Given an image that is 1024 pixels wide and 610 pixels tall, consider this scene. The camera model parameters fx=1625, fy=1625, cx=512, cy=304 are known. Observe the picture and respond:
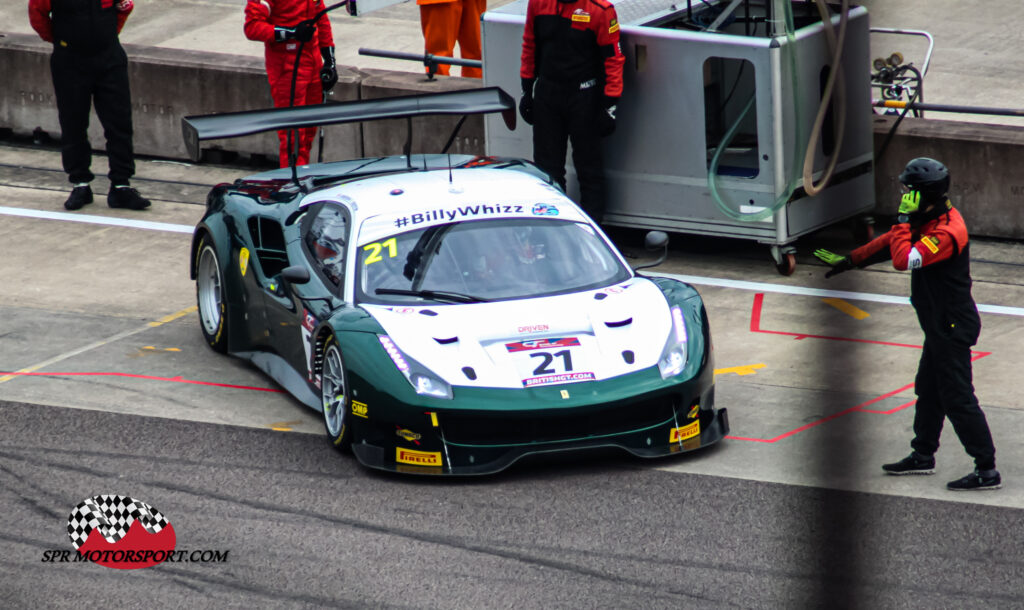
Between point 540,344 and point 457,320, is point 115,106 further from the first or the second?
point 540,344

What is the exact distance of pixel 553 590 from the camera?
231 inches

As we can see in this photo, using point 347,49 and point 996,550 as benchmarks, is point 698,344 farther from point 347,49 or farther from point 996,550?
point 347,49

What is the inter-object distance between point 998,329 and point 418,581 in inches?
181

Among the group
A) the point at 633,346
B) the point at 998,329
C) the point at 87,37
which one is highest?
the point at 87,37

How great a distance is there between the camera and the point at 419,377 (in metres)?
7.02

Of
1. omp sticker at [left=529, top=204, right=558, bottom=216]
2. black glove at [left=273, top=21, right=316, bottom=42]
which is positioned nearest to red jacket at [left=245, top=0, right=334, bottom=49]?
black glove at [left=273, top=21, right=316, bottom=42]

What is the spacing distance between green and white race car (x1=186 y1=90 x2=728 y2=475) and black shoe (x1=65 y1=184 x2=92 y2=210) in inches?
143

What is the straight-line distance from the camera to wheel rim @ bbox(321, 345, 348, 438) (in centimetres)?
736

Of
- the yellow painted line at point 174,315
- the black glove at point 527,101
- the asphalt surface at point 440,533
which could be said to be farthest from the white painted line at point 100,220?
the asphalt surface at point 440,533

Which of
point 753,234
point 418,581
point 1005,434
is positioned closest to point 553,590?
point 418,581

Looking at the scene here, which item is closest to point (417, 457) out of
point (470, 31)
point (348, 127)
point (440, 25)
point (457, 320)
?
point (457, 320)

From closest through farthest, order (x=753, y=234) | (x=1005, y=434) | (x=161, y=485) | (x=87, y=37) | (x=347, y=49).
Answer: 1. (x=161, y=485)
2. (x=1005, y=434)
3. (x=753, y=234)
4. (x=87, y=37)
5. (x=347, y=49)

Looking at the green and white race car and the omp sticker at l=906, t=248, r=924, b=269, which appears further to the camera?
the green and white race car

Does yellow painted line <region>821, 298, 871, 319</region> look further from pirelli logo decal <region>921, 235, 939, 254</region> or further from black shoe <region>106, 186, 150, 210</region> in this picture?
black shoe <region>106, 186, 150, 210</region>
